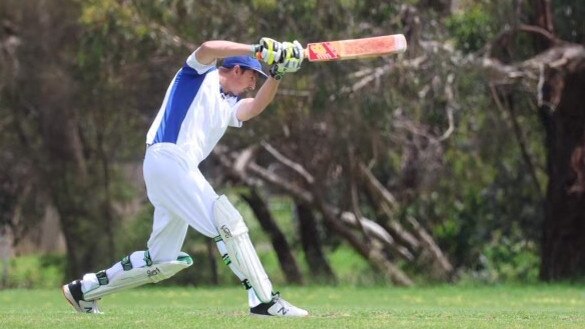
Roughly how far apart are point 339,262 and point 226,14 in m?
11.6

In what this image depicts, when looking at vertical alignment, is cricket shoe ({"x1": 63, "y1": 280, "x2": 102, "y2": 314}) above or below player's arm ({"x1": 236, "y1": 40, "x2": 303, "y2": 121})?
below

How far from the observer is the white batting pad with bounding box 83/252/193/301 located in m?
9.23

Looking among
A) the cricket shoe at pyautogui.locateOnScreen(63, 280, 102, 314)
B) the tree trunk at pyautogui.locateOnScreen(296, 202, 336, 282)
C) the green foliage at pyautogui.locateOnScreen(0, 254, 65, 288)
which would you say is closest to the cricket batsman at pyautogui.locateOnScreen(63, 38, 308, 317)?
the cricket shoe at pyautogui.locateOnScreen(63, 280, 102, 314)

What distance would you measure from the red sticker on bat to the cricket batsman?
0.21m

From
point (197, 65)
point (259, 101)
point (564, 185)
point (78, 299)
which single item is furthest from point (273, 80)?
point (564, 185)

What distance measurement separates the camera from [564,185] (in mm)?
21531

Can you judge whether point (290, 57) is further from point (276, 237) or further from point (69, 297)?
point (276, 237)

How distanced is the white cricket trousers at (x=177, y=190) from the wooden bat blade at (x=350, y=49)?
1112 millimetres

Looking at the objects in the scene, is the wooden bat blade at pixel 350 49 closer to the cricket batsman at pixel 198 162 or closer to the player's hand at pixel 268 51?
the cricket batsman at pixel 198 162

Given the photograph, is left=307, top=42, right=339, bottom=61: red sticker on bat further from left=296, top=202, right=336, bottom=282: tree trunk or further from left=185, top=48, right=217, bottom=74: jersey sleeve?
left=296, top=202, right=336, bottom=282: tree trunk

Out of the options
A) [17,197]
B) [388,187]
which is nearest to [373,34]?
[388,187]

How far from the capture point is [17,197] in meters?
25.1

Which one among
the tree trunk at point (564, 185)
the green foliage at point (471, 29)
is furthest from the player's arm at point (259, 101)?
the tree trunk at point (564, 185)

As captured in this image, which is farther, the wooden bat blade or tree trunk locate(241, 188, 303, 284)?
tree trunk locate(241, 188, 303, 284)
